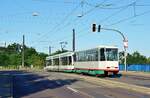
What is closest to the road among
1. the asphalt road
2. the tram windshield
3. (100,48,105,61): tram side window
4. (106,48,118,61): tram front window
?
the asphalt road

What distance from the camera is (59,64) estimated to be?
224 feet

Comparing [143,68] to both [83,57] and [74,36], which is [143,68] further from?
[83,57]

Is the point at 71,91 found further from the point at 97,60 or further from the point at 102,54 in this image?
the point at 97,60

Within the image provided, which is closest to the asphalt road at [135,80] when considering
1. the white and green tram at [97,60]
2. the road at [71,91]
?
the white and green tram at [97,60]

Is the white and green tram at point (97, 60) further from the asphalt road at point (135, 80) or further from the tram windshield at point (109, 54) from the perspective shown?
the asphalt road at point (135, 80)

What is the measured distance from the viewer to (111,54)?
148 ft

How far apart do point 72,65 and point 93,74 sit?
10.6 metres

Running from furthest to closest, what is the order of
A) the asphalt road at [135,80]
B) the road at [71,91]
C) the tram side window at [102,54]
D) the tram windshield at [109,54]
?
the tram windshield at [109,54]
the tram side window at [102,54]
the asphalt road at [135,80]
the road at [71,91]

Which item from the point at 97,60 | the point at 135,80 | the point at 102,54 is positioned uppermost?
the point at 102,54

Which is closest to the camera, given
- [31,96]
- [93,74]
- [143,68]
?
[31,96]

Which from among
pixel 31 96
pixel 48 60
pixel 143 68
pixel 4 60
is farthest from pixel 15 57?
pixel 31 96

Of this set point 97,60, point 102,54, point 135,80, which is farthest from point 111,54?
point 135,80

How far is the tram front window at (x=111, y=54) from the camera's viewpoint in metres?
44.9

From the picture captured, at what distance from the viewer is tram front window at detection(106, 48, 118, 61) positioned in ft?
147
